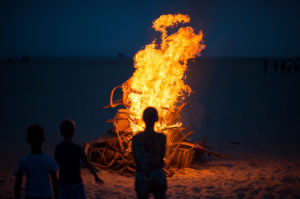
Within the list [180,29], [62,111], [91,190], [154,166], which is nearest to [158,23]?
[180,29]

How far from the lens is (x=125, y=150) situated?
7.56 meters

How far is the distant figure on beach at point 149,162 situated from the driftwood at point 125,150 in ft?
11.5

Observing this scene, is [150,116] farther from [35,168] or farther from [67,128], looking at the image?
[35,168]

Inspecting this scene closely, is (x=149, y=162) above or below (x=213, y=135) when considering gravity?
below

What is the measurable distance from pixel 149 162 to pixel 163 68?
410 centimetres

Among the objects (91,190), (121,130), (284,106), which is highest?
(284,106)

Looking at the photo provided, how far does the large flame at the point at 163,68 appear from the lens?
24.8ft

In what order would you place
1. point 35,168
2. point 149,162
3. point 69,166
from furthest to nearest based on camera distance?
point 69,166, point 149,162, point 35,168

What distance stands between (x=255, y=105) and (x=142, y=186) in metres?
15.8

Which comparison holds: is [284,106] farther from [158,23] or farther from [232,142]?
[158,23]

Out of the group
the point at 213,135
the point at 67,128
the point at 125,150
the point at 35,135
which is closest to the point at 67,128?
the point at 67,128

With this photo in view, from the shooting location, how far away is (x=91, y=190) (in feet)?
20.3

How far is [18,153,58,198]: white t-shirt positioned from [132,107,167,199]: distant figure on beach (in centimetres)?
105

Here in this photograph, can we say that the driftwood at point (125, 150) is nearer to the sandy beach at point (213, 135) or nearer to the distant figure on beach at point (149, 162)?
the sandy beach at point (213, 135)
